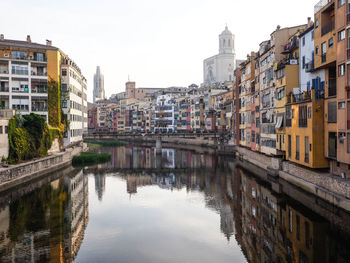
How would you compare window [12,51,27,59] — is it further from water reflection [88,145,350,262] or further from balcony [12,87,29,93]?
water reflection [88,145,350,262]

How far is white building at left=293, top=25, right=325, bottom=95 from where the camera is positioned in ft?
128

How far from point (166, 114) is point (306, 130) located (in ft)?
377

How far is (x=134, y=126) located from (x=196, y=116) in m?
53.7

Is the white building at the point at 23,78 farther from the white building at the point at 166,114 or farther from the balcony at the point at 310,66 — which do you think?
the white building at the point at 166,114

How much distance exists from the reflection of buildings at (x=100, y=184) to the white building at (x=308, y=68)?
26.7 meters

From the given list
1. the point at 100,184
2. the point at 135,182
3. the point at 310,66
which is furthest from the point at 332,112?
the point at 100,184

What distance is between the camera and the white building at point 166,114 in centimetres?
14925

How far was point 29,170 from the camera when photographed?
45.8 m

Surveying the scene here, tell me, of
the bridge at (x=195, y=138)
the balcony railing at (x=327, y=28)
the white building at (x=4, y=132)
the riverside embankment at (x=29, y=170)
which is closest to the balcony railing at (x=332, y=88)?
the balcony railing at (x=327, y=28)

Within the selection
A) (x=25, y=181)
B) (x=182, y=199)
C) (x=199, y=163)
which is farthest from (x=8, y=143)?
(x=199, y=163)

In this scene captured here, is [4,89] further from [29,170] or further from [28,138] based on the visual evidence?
[29,170]

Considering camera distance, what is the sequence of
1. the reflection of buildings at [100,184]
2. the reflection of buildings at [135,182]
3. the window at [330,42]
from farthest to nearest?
the reflection of buildings at [135,182], the reflection of buildings at [100,184], the window at [330,42]

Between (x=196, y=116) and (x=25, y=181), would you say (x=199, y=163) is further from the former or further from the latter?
(x=196, y=116)

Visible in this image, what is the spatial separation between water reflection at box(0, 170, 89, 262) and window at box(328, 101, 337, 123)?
24.3m
